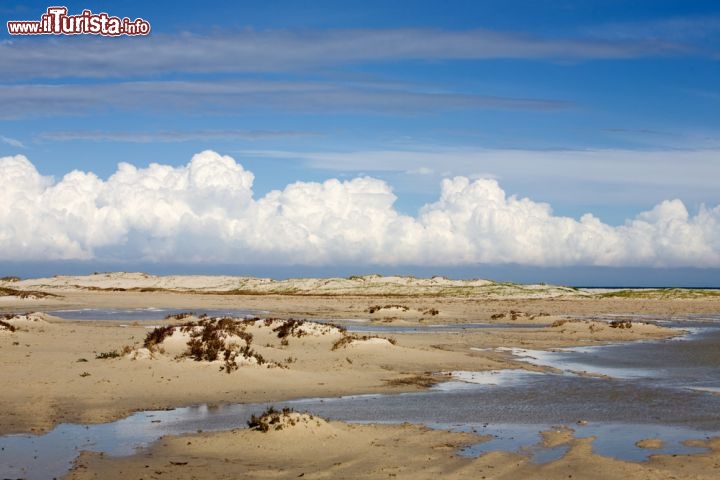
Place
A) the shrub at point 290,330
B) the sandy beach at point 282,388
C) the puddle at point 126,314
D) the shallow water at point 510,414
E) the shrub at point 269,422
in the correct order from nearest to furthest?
the sandy beach at point 282,388 < the shallow water at point 510,414 < the shrub at point 269,422 < the shrub at point 290,330 < the puddle at point 126,314

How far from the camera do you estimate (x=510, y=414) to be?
18672 millimetres

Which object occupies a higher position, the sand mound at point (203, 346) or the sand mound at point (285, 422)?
the sand mound at point (203, 346)

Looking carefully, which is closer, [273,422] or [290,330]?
[273,422]

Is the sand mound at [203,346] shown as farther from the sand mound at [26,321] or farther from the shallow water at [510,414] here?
the sand mound at [26,321]

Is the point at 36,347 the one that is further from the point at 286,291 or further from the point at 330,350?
the point at 286,291

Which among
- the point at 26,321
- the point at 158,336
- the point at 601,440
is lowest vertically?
the point at 601,440

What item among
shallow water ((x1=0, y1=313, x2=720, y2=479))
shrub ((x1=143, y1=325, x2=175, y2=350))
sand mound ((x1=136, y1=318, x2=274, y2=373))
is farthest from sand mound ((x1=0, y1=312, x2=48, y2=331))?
shallow water ((x1=0, y1=313, x2=720, y2=479))

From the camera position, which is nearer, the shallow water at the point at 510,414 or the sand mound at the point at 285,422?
the shallow water at the point at 510,414

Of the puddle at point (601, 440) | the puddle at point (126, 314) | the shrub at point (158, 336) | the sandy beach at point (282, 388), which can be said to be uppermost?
the shrub at point (158, 336)

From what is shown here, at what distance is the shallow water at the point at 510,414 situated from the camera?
14.6 meters

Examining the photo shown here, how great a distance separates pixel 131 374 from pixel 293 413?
30.1 ft

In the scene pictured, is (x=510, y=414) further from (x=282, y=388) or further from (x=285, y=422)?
(x=282, y=388)

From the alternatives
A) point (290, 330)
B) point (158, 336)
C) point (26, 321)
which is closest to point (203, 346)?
point (158, 336)

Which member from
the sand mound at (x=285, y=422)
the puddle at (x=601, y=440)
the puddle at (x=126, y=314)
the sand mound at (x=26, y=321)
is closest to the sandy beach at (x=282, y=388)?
the sand mound at (x=285, y=422)
